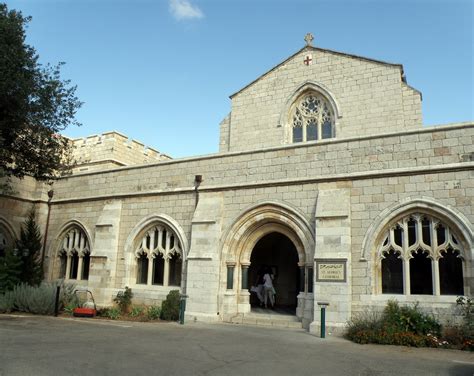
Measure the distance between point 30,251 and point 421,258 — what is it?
1293cm

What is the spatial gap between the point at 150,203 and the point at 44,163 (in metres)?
3.48

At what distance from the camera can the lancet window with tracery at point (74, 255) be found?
1595 centimetres

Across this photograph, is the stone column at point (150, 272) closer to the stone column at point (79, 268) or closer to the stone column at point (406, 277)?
the stone column at point (79, 268)

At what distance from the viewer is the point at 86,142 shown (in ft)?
79.3

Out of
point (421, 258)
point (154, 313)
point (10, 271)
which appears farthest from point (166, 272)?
point (421, 258)

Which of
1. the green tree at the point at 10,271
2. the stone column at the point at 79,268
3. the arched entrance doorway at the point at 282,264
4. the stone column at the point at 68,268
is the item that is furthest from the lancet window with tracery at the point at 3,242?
the arched entrance doorway at the point at 282,264

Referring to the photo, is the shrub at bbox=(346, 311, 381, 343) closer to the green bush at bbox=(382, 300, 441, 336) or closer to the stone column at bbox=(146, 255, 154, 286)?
the green bush at bbox=(382, 300, 441, 336)

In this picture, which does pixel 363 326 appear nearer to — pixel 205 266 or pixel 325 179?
pixel 325 179

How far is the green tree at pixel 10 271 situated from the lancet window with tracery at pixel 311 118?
1082 cm

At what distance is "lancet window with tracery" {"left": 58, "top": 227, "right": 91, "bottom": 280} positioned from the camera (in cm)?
1595

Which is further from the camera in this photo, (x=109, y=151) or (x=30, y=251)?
(x=109, y=151)

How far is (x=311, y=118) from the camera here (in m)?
17.5

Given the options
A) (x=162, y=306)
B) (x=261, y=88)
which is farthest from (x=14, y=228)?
(x=261, y=88)

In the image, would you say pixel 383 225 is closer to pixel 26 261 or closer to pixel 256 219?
pixel 256 219
